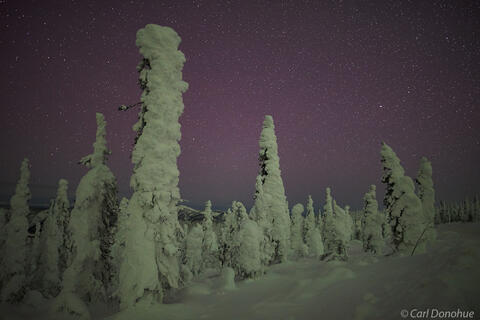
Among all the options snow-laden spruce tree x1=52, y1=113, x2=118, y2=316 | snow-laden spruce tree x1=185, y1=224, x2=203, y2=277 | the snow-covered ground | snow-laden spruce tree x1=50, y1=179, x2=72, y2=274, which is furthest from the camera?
snow-laden spruce tree x1=185, y1=224, x2=203, y2=277

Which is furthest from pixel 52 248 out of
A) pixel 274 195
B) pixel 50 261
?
pixel 274 195

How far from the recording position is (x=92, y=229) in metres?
12.6

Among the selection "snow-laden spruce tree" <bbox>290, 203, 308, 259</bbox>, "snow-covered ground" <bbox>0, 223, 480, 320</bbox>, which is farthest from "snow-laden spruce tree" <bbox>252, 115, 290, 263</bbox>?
"snow-laden spruce tree" <bbox>290, 203, 308, 259</bbox>

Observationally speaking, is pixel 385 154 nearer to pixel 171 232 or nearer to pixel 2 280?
pixel 171 232

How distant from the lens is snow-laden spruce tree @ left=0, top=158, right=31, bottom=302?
21.0 meters

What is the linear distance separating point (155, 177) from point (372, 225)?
36600mm

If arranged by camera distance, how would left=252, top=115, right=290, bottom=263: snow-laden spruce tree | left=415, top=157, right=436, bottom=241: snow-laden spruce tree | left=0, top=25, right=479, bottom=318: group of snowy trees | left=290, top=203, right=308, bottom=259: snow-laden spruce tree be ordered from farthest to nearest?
left=290, top=203, right=308, bottom=259: snow-laden spruce tree < left=415, top=157, right=436, bottom=241: snow-laden spruce tree < left=252, top=115, right=290, bottom=263: snow-laden spruce tree < left=0, top=25, right=479, bottom=318: group of snowy trees

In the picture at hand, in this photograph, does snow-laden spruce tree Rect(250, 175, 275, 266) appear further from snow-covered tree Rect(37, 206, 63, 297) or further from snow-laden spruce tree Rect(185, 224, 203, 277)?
snow-laden spruce tree Rect(185, 224, 203, 277)

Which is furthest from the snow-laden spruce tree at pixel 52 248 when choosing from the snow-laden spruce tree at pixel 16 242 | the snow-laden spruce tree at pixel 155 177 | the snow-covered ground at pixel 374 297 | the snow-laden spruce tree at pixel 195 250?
the snow-laden spruce tree at pixel 195 250

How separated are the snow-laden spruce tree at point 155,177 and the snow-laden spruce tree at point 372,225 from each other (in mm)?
34607

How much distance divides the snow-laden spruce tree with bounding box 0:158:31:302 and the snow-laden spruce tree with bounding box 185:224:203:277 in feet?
82.7

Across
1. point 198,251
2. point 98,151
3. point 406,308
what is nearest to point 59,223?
point 98,151

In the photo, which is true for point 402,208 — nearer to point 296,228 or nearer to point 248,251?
point 248,251

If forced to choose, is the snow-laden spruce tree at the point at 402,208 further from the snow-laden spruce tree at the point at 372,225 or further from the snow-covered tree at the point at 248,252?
the snow-laden spruce tree at the point at 372,225
